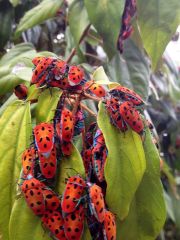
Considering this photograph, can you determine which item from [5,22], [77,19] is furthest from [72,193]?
[5,22]

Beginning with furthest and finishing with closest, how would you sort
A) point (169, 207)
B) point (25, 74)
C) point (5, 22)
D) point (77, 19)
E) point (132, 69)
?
point (169, 207) → point (5, 22) → point (132, 69) → point (77, 19) → point (25, 74)

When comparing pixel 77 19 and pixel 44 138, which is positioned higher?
pixel 77 19

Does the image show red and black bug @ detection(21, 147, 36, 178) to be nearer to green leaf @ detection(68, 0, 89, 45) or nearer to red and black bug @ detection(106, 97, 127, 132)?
red and black bug @ detection(106, 97, 127, 132)

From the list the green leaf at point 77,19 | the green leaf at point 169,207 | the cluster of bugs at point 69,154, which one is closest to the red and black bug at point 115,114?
the cluster of bugs at point 69,154

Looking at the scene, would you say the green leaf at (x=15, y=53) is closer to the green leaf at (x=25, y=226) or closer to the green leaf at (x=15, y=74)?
the green leaf at (x=15, y=74)

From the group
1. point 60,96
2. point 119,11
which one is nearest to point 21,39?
point 119,11

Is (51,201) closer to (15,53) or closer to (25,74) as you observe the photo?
(25,74)

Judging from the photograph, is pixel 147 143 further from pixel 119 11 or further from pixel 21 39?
pixel 21 39
